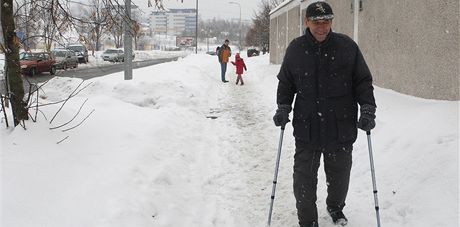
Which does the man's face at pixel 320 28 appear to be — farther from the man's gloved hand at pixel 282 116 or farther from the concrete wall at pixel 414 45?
the concrete wall at pixel 414 45

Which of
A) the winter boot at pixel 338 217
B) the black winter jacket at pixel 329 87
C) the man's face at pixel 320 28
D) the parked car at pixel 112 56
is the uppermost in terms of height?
the parked car at pixel 112 56

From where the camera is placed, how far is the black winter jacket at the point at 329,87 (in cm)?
365

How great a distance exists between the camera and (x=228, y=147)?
278 inches

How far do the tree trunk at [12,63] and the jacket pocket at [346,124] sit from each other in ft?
11.0

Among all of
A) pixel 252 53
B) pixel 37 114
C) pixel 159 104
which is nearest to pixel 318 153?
pixel 37 114

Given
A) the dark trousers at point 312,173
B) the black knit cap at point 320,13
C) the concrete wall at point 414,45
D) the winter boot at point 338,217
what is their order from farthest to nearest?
the concrete wall at point 414,45
the winter boot at point 338,217
the dark trousers at point 312,173
the black knit cap at point 320,13

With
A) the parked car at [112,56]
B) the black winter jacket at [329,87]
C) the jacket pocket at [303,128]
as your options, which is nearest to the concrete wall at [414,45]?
the black winter jacket at [329,87]

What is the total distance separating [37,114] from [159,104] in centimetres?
458

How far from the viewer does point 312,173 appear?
386 centimetres

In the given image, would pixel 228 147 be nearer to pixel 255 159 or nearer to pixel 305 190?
pixel 255 159

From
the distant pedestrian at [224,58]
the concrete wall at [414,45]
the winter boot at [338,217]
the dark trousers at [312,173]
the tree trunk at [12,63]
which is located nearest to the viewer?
the dark trousers at [312,173]

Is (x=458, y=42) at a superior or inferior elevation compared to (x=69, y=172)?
superior

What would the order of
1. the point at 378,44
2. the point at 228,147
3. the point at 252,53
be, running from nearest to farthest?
the point at 228,147, the point at 378,44, the point at 252,53

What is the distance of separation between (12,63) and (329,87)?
357cm
